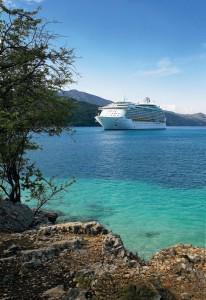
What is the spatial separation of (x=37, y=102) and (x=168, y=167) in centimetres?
4396

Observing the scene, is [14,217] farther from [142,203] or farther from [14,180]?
[142,203]

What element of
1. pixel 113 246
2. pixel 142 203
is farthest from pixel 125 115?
pixel 113 246

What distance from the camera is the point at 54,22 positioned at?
1148 centimetres

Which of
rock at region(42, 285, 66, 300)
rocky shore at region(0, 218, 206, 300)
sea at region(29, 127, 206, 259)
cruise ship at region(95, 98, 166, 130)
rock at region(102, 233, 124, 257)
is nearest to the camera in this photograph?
rock at region(42, 285, 66, 300)

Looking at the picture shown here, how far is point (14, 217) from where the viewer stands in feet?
49.4

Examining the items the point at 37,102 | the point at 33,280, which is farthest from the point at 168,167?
the point at 33,280

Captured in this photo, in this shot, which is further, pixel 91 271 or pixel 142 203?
pixel 142 203

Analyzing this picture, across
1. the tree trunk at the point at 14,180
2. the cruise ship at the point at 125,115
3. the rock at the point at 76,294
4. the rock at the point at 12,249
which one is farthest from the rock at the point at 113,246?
the cruise ship at the point at 125,115

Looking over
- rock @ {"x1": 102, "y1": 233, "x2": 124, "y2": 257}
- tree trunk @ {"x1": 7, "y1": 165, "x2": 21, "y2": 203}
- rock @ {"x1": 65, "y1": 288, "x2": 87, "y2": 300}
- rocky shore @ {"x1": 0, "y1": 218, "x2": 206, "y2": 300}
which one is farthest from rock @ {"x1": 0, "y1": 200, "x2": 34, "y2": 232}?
rock @ {"x1": 65, "y1": 288, "x2": 87, "y2": 300}

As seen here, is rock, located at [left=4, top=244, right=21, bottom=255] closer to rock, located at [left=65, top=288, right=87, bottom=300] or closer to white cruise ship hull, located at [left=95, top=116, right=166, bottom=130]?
rock, located at [left=65, top=288, right=87, bottom=300]

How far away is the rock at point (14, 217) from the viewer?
14359 millimetres

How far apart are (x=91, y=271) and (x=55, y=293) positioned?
129cm

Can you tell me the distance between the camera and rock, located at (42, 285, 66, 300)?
7190mm

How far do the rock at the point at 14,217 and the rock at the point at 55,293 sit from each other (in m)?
6.91
